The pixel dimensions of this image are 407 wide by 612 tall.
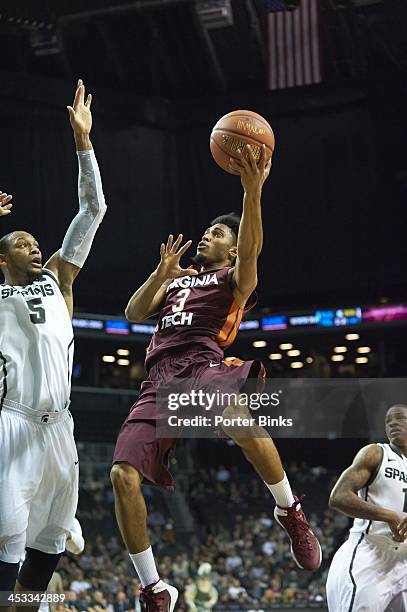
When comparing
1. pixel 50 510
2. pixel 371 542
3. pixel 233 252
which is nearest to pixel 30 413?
pixel 50 510

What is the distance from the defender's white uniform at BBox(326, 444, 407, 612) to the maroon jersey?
1435mm

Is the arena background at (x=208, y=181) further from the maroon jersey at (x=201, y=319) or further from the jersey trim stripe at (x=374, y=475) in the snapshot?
the maroon jersey at (x=201, y=319)

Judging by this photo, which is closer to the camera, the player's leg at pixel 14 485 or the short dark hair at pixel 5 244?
the player's leg at pixel 14 485

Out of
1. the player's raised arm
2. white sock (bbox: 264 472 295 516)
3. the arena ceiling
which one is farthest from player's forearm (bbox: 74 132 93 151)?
the arena ceiling

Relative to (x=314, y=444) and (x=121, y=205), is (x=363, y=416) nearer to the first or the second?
(x=314, y=444)

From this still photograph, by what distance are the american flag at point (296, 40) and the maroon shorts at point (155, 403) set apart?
40.7ft

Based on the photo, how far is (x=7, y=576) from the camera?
17.5ft

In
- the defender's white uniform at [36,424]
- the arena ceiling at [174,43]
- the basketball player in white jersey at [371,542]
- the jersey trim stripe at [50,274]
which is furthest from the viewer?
the arena ceiling at [174,43]

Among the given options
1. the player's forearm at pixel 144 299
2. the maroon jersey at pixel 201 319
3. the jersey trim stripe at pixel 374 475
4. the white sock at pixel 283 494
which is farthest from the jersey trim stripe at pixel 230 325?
the jersey trim stripe at pixel 374 475

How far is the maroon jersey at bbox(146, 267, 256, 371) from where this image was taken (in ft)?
20.9

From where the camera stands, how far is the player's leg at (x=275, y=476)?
6074 mm

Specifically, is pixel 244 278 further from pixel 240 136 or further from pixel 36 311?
pixel 36 311

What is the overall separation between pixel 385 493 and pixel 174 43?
1693 centimetres

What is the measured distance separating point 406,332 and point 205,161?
6157mm
